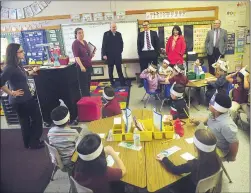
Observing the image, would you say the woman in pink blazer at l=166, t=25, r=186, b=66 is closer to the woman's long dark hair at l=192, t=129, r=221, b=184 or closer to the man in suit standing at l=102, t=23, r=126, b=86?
the man in suit standing at l=102, t=23, r=126, b=86

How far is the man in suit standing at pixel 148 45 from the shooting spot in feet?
14.8

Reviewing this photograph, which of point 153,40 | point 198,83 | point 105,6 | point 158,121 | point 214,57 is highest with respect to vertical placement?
point 105,6

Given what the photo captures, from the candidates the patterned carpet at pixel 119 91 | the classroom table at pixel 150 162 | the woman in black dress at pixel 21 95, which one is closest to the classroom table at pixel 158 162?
the classroom table at pixel 150 162

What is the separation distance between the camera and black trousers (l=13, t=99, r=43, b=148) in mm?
2668

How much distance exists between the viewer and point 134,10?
15.9ft

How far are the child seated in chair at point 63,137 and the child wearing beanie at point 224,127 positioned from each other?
1.17 meters

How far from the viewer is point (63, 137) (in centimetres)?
188

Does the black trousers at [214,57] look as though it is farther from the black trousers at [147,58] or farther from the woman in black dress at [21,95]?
the woman in black dress at [21,95]

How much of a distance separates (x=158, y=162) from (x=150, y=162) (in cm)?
6

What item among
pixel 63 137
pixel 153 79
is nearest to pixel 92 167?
pixel 63 137

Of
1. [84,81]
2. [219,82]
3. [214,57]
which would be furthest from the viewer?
[214,57]

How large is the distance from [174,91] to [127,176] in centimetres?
123

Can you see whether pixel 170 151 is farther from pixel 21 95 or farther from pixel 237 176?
pixel 21 95

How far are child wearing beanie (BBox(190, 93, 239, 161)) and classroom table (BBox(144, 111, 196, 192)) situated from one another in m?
0.23
